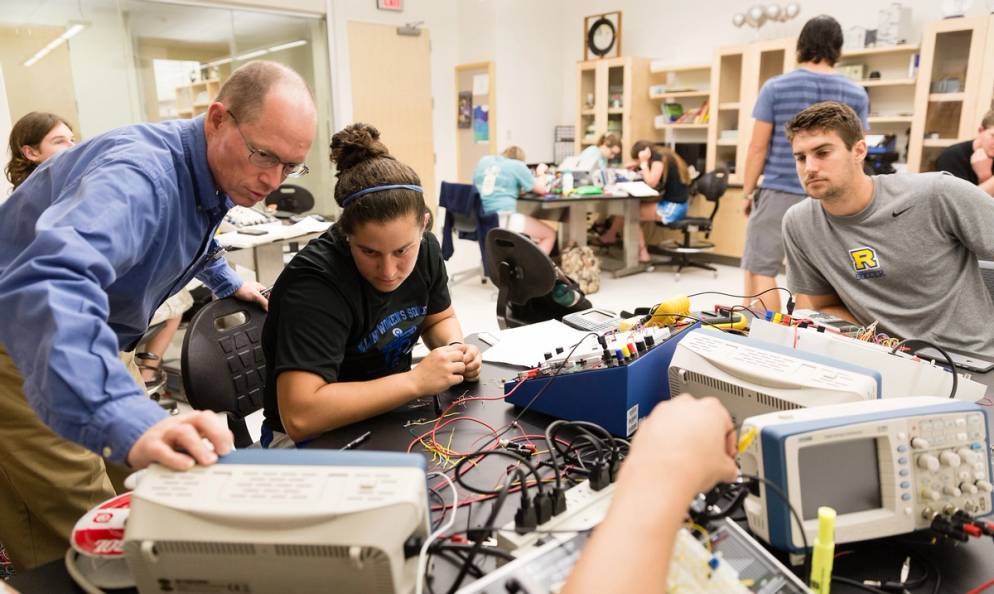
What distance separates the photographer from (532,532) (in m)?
0.83

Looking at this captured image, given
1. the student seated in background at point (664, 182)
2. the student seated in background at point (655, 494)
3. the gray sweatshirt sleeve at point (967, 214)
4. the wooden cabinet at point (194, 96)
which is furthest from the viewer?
the student seated in background at point (664, 182)

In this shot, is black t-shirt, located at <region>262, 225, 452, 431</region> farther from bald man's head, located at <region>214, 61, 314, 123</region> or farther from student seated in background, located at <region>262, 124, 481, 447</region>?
bald man's head, located at <region>214, 61, 314, 123</region>

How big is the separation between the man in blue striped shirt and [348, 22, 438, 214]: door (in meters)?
3.36

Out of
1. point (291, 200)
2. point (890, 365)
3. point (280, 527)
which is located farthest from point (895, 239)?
point (291, 200)

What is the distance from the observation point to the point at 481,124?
24.5 feet

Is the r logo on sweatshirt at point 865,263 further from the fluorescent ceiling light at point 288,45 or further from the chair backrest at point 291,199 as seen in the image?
the fluorescent ceiling light at point 288,45

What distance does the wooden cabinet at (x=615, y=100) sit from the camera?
6.55 meters

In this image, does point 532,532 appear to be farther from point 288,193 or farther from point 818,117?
point 288,193

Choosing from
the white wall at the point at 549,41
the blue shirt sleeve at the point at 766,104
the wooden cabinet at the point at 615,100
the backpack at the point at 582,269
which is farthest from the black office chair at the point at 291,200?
the wooden cabinet at the point at 615,100

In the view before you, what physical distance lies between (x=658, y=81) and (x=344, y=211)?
241 inches

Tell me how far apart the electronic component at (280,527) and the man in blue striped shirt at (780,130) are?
231cm

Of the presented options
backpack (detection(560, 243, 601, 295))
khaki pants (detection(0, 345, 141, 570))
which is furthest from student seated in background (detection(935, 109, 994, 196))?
khaki pants (detection(0, 345, 141, 570))

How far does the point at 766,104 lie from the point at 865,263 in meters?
1.41

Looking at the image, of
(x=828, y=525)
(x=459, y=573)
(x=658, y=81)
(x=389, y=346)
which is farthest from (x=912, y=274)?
(x=658, y=81)
